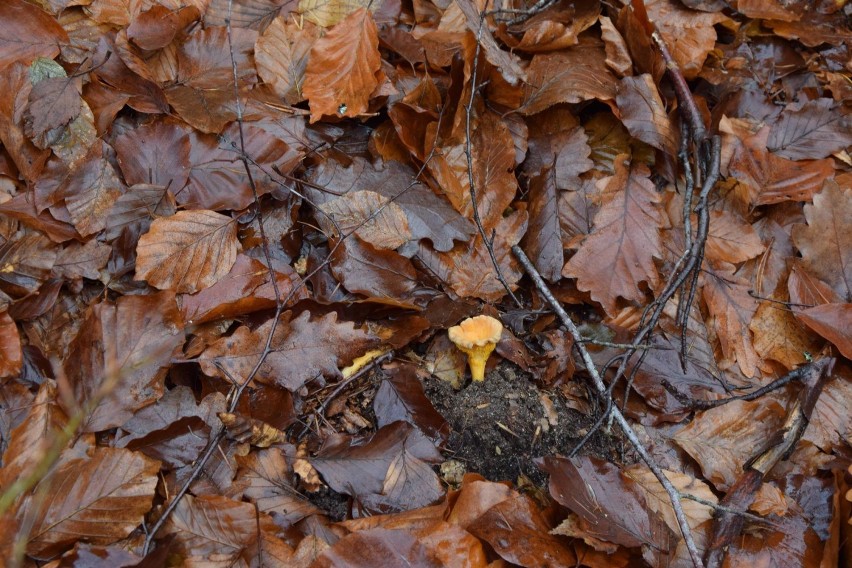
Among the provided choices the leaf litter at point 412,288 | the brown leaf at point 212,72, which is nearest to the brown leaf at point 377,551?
the leaf litter at point 412,288

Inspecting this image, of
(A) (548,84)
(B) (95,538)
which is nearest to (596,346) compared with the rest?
(A) (548,84)

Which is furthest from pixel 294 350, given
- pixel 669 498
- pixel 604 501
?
pixel 669 498

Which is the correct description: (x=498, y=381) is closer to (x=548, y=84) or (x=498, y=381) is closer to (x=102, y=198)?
(x=548, y=84)

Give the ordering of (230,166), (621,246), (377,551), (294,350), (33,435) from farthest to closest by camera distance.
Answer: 1. (621,246)
2. (230,166)
3. (294,350)
4. (33,435)
5. (377,551)

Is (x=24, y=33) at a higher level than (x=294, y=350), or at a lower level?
higher

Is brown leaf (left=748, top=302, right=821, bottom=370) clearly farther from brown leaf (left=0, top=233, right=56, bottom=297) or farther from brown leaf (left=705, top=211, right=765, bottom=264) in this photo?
brown leaf (left=0, top=233, right=56, bottom=297)

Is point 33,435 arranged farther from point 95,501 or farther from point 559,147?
point 559,147

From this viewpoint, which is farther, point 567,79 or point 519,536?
point 567,79

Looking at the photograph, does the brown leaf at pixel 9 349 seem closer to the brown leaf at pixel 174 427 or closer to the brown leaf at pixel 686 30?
the brown leaf at pixel 174 427
